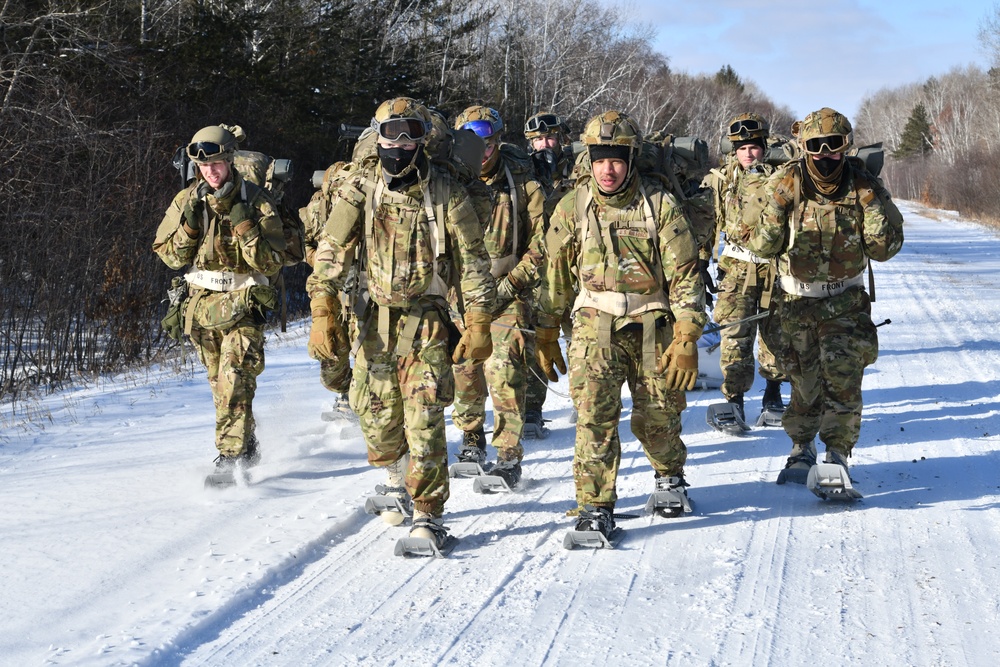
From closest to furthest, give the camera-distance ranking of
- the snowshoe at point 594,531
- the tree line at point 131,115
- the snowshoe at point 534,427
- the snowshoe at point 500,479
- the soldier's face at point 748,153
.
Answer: the snowshoe at point 594,531, the snowshoe at point 500,479, the snowshoe at point 534,427, the soldier's face at point 748,153, the tree line at point 131,115

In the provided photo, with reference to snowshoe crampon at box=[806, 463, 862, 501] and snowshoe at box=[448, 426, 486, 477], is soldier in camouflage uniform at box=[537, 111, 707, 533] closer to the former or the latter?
snowshoe crampon at box=[806, 463, 862, 501]

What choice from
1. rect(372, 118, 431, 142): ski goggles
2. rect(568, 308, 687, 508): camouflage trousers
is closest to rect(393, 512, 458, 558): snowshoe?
rect(568, 308, 687, 508): camouflage trousers

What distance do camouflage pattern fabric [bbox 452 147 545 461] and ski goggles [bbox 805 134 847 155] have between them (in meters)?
1.79

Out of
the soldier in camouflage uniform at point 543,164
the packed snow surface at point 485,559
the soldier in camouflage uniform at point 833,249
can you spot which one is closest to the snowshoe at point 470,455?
the packed snow surface at point 485,559

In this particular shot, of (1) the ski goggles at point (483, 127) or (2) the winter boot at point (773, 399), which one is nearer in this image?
(1) the ski goggles at point (483, 127)

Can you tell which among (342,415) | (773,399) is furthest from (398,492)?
(773,399)

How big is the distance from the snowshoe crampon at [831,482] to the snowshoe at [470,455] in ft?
7.10

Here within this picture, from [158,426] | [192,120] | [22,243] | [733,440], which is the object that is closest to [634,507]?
[733,440]

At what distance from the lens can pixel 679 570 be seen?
209 inches

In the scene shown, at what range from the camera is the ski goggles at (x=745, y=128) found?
8.92m

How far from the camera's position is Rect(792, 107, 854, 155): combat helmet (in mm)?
6137

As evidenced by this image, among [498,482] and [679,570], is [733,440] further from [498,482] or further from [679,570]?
[679,570]

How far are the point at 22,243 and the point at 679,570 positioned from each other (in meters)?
8.30

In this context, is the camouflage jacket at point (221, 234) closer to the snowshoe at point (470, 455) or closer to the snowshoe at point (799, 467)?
the snowshoe at point (470, 455)
